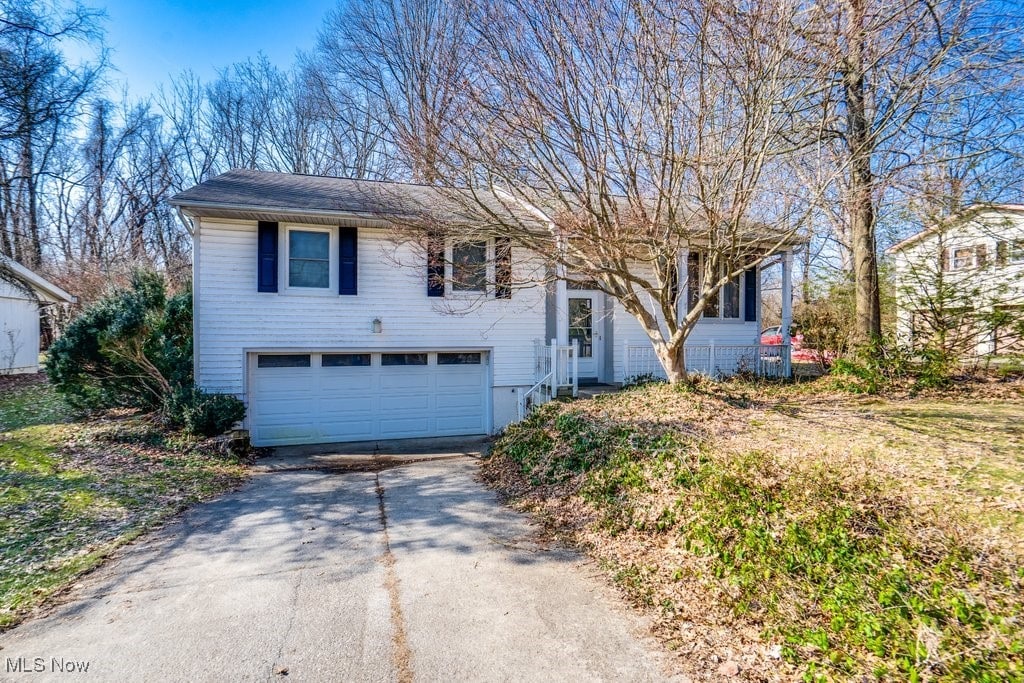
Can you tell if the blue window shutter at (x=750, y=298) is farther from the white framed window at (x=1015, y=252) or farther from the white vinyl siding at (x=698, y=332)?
the white framed window at (x=1015, y=252)

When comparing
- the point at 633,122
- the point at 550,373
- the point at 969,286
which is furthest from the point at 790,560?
the point at 969,286

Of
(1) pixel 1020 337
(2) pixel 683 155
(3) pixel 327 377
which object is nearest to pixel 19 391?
(3) pixel 327 377

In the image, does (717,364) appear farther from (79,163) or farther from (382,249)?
(79,163)

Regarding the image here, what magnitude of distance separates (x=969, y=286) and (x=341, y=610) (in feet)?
36.1

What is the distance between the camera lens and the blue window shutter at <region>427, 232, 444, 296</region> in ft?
29.2

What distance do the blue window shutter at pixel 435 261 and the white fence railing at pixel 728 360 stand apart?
4079 millimetres

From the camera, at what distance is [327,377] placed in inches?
423

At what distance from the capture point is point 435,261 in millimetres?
9578

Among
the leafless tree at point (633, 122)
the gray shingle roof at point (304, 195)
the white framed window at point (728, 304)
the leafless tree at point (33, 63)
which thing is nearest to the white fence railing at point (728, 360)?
the white framed window at point (728, 304)

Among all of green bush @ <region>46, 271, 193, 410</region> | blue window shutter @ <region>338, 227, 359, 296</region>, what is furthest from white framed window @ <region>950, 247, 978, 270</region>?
green bush @ <region>46, 271, 193, 410</region>

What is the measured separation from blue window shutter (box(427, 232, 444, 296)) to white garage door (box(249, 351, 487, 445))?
1341 millimetres

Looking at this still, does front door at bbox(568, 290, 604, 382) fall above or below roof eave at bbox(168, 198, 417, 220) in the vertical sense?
below

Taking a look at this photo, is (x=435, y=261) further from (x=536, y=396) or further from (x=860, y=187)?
(x=860, y=187)

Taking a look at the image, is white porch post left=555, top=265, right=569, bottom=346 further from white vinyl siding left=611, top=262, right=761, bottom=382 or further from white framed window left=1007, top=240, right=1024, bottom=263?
white framed window left=1007, top=240, right=1024, bottom=263
